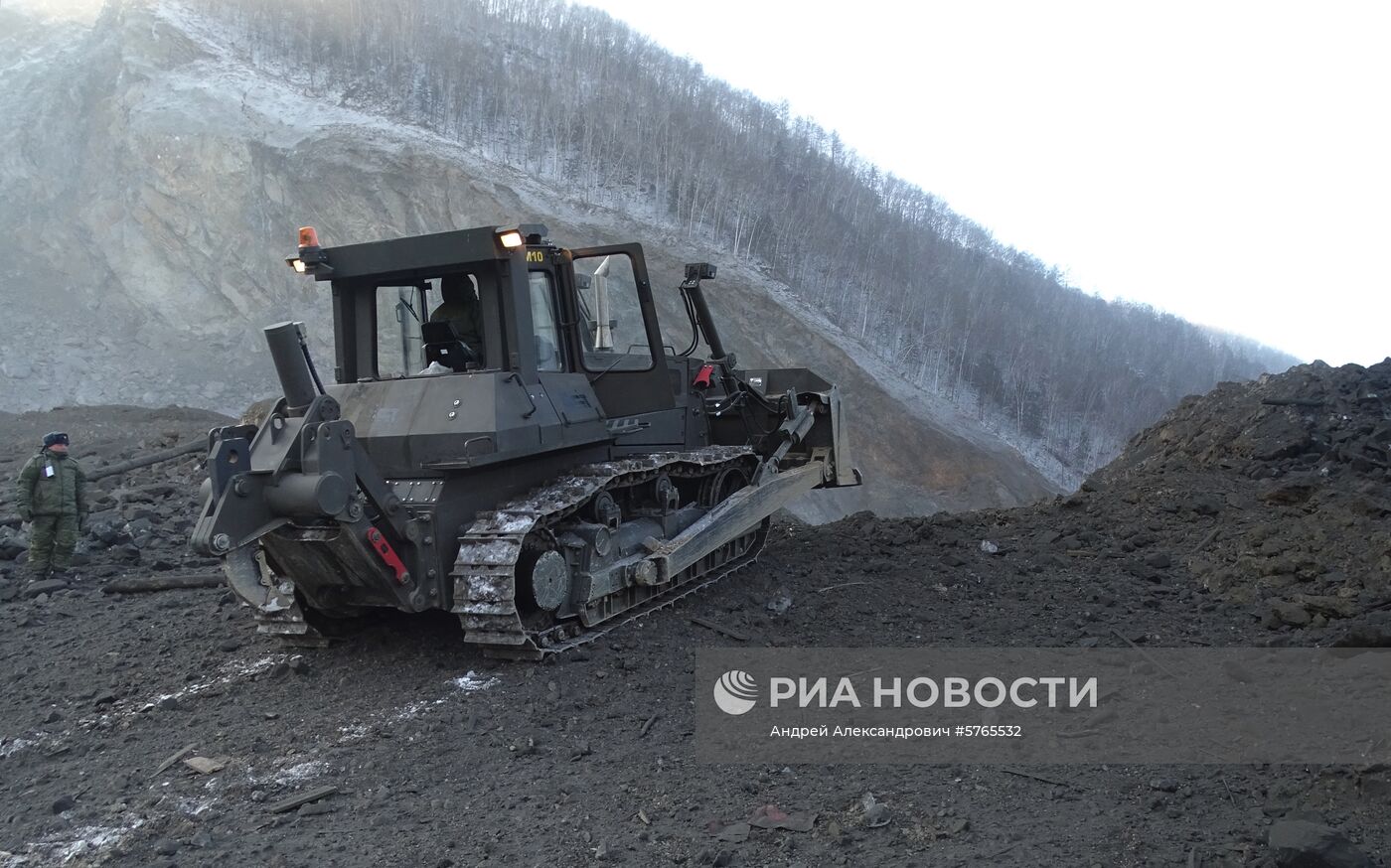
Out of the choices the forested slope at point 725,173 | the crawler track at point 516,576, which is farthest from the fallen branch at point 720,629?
the forested slope at point 725,173

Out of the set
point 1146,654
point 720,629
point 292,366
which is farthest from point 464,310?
point 1146,654

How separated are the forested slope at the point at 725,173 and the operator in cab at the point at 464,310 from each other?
25.6m

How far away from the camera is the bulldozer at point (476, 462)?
5.57 meters

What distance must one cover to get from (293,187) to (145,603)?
21.2 metres

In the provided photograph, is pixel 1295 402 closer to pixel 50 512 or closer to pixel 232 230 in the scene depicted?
pixel 50 512

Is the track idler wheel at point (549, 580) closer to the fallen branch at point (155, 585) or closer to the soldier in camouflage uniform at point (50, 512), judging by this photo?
the fallen branch at point (155, 585)

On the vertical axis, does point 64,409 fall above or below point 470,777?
above

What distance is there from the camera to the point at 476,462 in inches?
235

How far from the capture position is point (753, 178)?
41625 millimetres

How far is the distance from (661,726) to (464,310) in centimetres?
316

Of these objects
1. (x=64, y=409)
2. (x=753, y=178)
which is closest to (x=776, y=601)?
(x=64, y=409)

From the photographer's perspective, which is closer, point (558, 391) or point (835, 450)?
point (558, 391)

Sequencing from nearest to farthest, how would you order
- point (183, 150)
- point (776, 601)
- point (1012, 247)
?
point (776, 601) < point (183, 150) < point (1012, 247)

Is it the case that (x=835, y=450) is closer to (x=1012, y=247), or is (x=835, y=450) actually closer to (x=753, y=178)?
(x=753, y=178)
